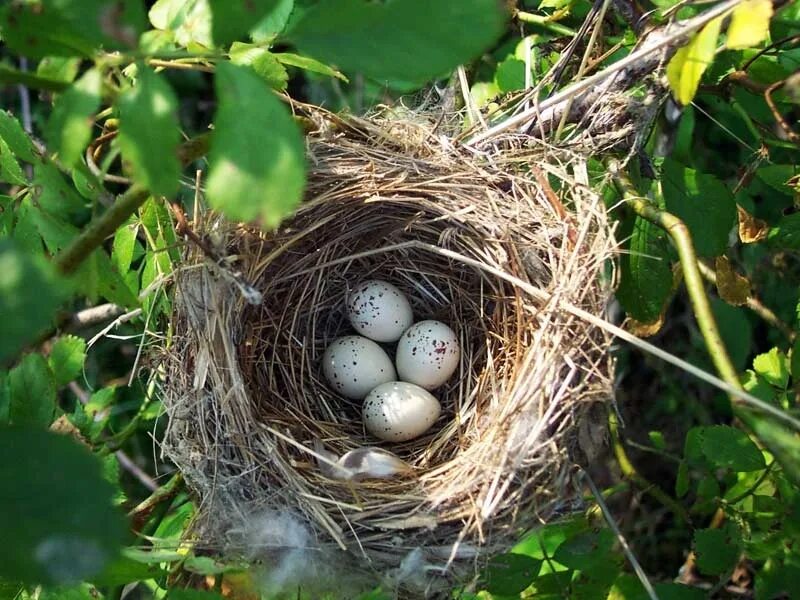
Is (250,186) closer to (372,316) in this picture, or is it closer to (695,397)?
(372,316)

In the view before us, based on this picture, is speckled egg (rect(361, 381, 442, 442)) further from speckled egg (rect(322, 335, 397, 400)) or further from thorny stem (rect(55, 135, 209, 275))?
thorny stem (rect(55, 135, 209, 275))

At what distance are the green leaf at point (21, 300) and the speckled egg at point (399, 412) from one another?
3.21 ft

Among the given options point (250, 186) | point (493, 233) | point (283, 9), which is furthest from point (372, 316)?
point (250, 186)

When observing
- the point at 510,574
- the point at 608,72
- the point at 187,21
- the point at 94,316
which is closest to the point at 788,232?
the point at 608,72

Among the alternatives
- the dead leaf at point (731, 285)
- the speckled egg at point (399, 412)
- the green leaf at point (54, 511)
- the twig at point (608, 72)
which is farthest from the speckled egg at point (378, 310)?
the green leaf at point (54, 511)

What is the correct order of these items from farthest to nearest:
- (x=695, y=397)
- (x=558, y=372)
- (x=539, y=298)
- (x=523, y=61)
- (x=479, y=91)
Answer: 1. (x=695, y=397)
2. (x=479, y=91)
3. (x=523, y=61)
4. (x=539, y=298)
5. (x=558, y=372)

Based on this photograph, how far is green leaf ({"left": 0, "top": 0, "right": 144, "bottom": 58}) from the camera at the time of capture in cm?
68

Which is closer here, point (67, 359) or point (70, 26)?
point (70, 26)

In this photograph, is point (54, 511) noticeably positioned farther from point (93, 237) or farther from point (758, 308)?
point (758, 308)

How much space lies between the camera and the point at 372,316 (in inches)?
64.0

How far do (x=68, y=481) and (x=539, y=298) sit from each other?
846mm

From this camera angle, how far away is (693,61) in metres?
0.98

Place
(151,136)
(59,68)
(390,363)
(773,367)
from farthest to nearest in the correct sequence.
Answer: (390,363), (773,367), (59,68), (151,136)

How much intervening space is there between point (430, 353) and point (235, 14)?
0.95m
